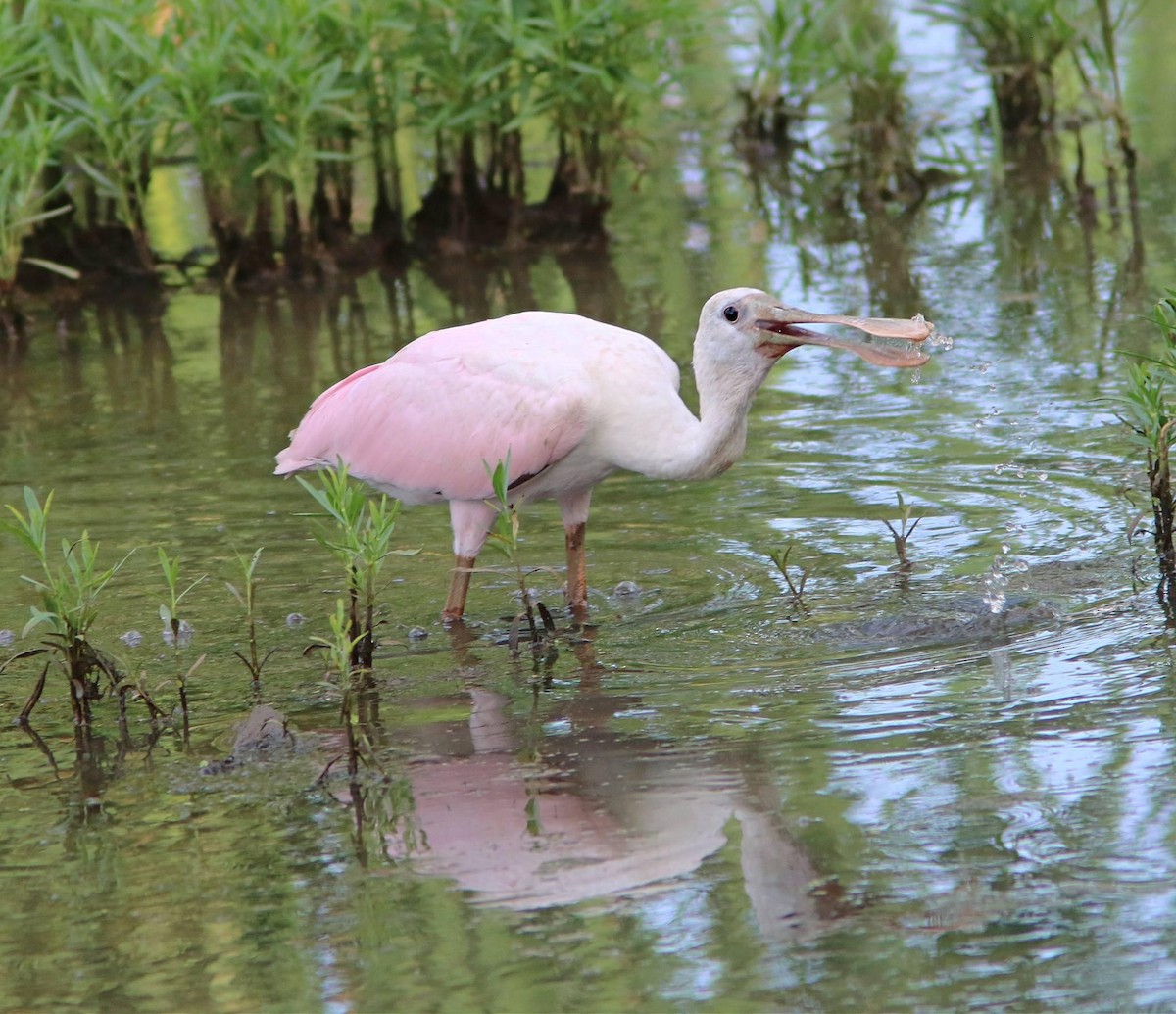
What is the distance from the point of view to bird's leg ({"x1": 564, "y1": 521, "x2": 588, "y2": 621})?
253 inches

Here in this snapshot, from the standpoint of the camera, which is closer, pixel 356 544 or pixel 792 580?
pixel 356 544

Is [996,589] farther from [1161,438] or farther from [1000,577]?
[1161,438]

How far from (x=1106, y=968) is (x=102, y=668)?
2850mm

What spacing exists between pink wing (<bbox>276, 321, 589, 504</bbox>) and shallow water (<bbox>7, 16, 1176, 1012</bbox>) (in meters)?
0.42

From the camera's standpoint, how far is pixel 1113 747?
4730mm

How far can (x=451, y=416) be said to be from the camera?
655 cm

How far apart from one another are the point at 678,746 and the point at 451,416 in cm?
188

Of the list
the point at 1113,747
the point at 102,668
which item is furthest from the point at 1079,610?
the point at 102,668

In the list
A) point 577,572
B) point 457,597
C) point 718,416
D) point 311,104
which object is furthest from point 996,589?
point 311,104

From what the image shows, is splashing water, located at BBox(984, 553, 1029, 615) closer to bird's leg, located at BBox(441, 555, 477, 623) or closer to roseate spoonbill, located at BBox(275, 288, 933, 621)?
roseate spoonbill, located at BBox(275, 288, 933, 621)

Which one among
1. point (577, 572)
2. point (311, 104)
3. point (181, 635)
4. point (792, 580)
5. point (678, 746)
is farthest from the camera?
point (311, 104)

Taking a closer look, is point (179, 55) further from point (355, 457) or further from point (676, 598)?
point (676, 598)

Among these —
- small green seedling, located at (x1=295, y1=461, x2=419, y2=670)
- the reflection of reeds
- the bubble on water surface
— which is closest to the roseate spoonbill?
small green seedling, located at (x1=295, y1=461, x2=419, y2=670)

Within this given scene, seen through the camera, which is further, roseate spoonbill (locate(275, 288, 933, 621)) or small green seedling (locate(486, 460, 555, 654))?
roseate spoonbill (locate(275, 288, 933, 621))
